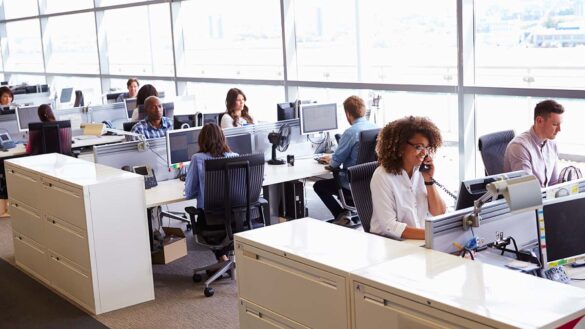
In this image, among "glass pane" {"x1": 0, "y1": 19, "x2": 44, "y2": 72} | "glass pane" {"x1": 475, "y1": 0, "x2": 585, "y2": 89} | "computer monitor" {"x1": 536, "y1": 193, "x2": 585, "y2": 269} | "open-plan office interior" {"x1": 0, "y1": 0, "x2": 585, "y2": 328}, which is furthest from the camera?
"glass pane" {"x1": 0, "y1": 19, "x2": 44, "y2": 72}

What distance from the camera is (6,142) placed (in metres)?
8.18

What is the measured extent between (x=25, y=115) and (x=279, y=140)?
367 cm

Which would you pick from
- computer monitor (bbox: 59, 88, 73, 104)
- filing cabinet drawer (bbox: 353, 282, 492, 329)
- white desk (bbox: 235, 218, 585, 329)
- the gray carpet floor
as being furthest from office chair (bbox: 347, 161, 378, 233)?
computer monitor (bbox: 59, 88, 73, 104)

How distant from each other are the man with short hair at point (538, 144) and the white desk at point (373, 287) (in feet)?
6.78

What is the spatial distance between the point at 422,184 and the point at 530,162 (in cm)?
123

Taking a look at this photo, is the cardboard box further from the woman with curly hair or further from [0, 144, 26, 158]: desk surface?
[0, 144, 26, 158]: desk surface

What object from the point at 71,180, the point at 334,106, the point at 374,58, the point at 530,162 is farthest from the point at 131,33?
the point at 530,162

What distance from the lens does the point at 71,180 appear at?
15.9 ft

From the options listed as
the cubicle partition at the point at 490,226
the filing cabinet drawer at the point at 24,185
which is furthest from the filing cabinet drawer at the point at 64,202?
the cubicle partition at the point at 490,226

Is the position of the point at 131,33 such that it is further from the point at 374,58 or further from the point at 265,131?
the point at 265,131

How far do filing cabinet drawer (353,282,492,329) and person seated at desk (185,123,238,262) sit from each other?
8.88 feet

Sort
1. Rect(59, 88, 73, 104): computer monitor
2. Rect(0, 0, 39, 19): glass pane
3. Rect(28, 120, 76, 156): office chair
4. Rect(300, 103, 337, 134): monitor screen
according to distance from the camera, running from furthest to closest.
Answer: Rect(0, 0, 39, 19): glass pane
Rect(59, 88, 73, 104): computer monitor
Rect(28, 120, 76, 156): office chair
Rect(300, 103, 337, 134): monitor screen

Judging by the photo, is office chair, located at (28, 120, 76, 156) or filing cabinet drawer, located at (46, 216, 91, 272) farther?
office chair, located at (28, 120, 76, 156)

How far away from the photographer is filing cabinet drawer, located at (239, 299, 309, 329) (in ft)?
9.48
